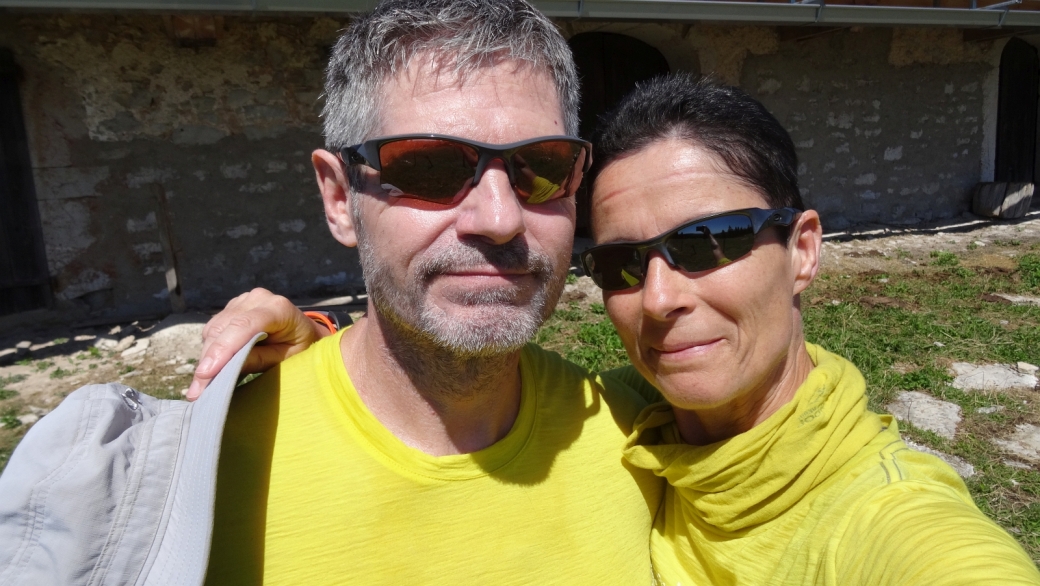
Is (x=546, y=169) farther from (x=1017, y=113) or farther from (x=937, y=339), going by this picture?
(x=1017, y=113)

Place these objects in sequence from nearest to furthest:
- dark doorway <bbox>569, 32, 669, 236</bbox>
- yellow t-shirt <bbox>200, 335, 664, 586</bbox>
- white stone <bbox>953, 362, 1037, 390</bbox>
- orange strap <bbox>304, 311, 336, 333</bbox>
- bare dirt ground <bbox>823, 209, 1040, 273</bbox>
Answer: yellow t-shirt <bbox>200, 335, 664, 586</bbox>, orange strap <bbox>304, 311, 336, 333</bbox>, white stone <bbox>953, 362, 1037, 390</bbox>, bare dirt ground <bbox>823, 209, 1040, 273</bbox>, dark doorway <bbox>569, 32, 669, 236</bbox>

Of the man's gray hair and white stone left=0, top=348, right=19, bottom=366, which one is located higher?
the man's gray hair

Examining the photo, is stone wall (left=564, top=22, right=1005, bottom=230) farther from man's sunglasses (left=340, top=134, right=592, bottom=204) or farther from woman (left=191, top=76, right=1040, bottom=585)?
man's sunglasses (left=340, top=134, right=592, bottom=204)

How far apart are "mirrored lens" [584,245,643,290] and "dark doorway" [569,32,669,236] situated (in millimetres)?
6099

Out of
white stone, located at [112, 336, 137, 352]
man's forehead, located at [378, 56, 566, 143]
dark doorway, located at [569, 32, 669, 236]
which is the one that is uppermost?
dark doorway, located at [569, 32, 669, 236]

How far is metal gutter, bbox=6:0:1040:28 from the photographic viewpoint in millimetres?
4344

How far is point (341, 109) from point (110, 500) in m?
0.86

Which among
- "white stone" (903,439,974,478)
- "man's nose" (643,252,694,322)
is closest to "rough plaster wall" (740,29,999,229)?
"white stone" (903,439,974,478)

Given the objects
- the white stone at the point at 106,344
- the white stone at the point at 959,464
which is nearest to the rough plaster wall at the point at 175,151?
the white stone at the point at 106,344

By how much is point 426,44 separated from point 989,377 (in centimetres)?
419

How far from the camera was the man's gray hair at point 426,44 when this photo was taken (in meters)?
1.31

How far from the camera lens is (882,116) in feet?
26.6

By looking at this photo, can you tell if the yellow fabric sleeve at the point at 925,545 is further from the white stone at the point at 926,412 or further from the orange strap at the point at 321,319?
the white stone at the point at 926,412

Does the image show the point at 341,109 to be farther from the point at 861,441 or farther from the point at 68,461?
the point at 861,441
